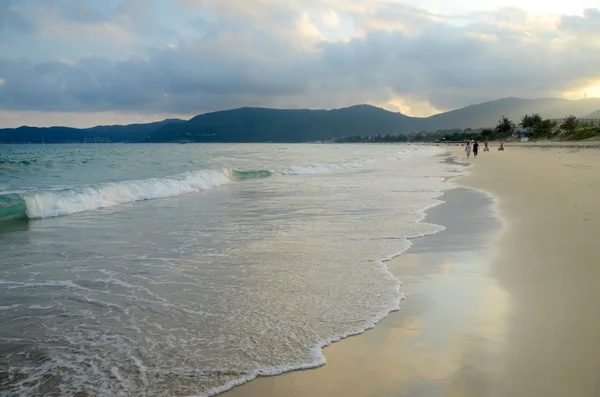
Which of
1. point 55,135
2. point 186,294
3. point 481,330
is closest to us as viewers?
point 481,330

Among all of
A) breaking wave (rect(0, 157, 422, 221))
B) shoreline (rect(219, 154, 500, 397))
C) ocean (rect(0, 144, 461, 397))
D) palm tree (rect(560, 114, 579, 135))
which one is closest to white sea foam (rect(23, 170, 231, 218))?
breaking wave (rect(0, 157, 422, 221))

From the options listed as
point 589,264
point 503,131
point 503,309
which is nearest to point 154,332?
point 503,309

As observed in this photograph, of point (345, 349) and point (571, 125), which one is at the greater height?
point (571, 125)

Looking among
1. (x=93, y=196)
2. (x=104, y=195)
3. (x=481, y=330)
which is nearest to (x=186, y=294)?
(x=481, y=330)

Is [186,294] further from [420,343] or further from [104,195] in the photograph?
[104,195]

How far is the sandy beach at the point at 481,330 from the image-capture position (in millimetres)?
3234

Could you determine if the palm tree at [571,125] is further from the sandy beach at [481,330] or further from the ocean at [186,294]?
the sandy beach at [481,330]

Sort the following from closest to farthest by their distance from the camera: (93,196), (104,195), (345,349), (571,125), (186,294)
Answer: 1. (345,349)
2. (186,294)
3. (93,196)
4. (104,195)
5. (571,125)

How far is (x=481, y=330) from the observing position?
412 cm

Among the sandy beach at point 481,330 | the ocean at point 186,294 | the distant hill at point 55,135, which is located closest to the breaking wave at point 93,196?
the ocean at point 186,294

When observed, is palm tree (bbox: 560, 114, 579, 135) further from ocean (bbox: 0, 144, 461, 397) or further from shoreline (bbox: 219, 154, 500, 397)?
shoreline (bbox: 219, 154, 500, 397)

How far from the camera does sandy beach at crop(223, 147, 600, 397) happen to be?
3234 millimetres

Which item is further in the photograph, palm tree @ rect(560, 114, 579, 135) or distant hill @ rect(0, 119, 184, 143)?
distant hill @ rect(0, 119, 184, 143)

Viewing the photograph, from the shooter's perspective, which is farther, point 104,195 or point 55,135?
point 55,135
